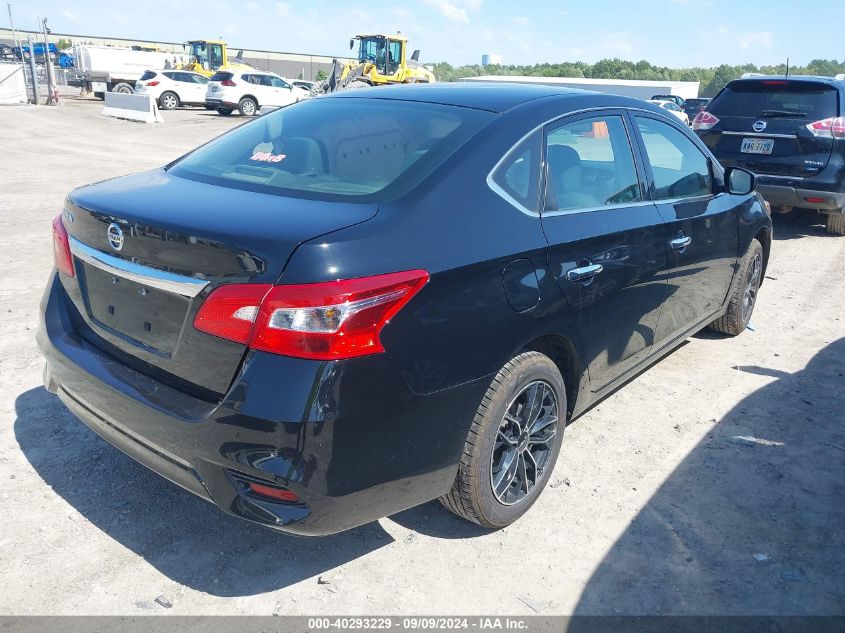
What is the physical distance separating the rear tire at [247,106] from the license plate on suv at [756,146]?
80.3 feet

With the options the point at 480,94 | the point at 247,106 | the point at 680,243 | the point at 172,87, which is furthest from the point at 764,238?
the point at 172,87

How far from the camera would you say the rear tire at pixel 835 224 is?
937cm

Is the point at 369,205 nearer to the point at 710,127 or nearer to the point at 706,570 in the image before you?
the point at 706,570

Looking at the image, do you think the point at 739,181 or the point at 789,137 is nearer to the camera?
the point at 739,181

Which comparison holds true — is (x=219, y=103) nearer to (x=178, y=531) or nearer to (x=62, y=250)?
(x=62, y=250)

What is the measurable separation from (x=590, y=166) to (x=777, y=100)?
6.27m

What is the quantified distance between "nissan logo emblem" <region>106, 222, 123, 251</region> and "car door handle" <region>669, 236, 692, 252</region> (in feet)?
8.96

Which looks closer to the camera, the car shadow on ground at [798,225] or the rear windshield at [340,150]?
the rear windshield at [340,150]

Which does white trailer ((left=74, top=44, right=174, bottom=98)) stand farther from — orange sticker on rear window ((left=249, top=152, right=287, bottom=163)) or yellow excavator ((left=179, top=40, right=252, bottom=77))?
orange sticker on rear window ((left=249, top=152, right=287, bottom=163))

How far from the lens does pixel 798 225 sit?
33.6 feet

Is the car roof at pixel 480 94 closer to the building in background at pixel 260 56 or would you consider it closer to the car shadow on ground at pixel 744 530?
the car shadow on ground at pixel 744 530

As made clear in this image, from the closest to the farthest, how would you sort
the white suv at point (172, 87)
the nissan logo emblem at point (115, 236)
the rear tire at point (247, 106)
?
the nissan logo emblem at point (115, 236) → the rear tire at point (247, 106) → the white suv at point (172, 87)

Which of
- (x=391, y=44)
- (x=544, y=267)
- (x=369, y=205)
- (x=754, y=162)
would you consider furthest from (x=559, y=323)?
(x=391, y=44)

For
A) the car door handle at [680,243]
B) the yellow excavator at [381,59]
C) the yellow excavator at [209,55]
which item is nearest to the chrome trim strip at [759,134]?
the car door handle at [680,243]
